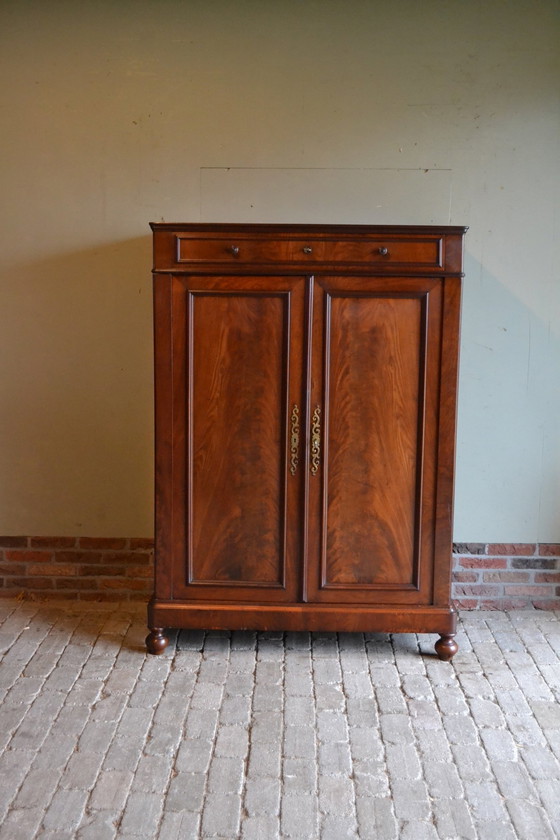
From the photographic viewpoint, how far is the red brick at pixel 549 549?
3.57m

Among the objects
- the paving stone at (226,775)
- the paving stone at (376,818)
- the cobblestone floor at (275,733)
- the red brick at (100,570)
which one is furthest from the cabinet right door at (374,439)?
the red brick at (100,570)

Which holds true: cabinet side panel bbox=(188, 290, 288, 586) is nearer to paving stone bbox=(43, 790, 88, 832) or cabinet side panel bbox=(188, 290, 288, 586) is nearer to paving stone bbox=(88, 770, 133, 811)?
paving stone bbox=(88, 770, 133, 811)

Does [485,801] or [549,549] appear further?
[549,549]

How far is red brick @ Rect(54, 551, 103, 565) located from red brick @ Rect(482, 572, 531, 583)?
1.81 m

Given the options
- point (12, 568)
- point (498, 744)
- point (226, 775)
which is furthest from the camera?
point (12, 568)

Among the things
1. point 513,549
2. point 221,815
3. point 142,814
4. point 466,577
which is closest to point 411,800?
point 221,815

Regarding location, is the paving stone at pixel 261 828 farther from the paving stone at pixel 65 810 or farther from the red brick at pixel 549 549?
the red brick at pixel 549 549

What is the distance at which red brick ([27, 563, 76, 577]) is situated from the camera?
361 centimetres

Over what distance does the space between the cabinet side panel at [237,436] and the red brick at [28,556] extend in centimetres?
92

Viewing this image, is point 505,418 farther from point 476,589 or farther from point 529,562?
point 476,589

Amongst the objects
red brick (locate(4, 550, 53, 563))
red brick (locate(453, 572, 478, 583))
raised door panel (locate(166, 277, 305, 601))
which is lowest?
red brick (locate(453, 572, 478, 583))

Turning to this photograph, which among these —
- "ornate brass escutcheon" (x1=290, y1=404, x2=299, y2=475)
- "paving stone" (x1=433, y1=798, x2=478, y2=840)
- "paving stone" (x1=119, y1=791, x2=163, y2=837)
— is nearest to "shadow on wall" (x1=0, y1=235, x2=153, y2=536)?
"ornate brass escutcheon" (x1=290, y1=404, x2=299, y2=475)

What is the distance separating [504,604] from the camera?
359 cm

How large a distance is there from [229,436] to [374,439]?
0.56m
